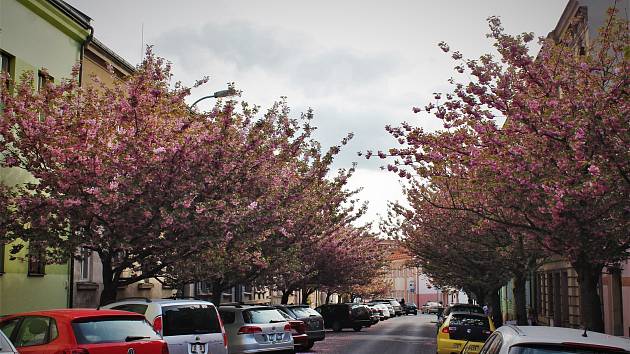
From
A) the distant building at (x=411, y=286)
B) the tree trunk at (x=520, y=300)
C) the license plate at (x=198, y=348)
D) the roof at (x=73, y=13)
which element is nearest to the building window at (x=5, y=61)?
the roof at (x=73, y=13)

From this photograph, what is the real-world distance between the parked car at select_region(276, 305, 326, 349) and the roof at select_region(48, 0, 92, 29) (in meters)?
11.2

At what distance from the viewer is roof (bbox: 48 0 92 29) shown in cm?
2225

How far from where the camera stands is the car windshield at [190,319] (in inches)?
500

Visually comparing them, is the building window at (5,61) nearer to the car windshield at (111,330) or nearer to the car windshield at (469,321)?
the car windshield at (111,330)

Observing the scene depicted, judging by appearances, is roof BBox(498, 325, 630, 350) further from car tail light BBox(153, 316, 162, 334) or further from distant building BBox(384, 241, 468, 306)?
distant building BBox(384, 241, 468, 306)

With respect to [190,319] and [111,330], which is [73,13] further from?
[111,330]

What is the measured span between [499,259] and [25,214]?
18.6 metres

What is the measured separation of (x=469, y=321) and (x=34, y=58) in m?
13.9

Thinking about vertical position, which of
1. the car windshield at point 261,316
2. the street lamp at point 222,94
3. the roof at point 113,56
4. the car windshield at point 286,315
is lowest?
the car windshield at point 286,315

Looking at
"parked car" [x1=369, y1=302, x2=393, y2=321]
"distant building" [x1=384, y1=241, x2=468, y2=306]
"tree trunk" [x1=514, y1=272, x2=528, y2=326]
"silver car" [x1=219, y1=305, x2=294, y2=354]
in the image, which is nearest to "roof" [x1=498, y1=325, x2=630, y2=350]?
"silver car" [x1=219, y1=305, x2=294, y2=354]

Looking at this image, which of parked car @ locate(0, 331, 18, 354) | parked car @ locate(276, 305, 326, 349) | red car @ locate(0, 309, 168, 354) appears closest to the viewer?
parked car @ locate(0, 331, 18, 354)

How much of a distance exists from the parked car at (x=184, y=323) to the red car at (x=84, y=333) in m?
1.97

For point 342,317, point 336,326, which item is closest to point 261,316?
point 342,317

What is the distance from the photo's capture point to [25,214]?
15977 millimetres
